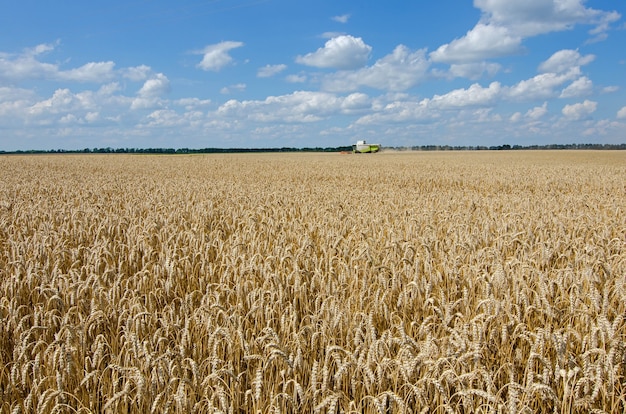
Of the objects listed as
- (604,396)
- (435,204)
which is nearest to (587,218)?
(435,204)

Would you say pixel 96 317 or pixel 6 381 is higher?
pixel 96 317

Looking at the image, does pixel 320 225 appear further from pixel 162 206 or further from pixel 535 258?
pixel 162 206

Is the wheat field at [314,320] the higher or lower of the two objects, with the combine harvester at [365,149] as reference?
lower

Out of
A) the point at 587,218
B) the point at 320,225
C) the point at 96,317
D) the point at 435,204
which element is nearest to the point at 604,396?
the point at 96,317

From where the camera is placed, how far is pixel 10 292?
13.3 ft

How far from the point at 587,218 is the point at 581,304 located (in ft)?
17.0

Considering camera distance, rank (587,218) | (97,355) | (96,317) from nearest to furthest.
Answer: (97,355)
(96,317)
(587,218)

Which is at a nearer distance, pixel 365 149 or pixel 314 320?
pixel 314 320

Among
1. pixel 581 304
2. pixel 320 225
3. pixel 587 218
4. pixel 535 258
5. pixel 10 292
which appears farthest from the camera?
pixel 587 218

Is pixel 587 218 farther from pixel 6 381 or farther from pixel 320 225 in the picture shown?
pixel 6 381

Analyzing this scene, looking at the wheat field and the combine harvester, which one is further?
the combine harvester

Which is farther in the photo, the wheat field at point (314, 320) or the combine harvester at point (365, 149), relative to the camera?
the combine harvester at point (365, 149)

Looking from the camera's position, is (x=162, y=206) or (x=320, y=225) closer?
(x=320, y=225)

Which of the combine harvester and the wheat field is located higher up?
the combine harvester
